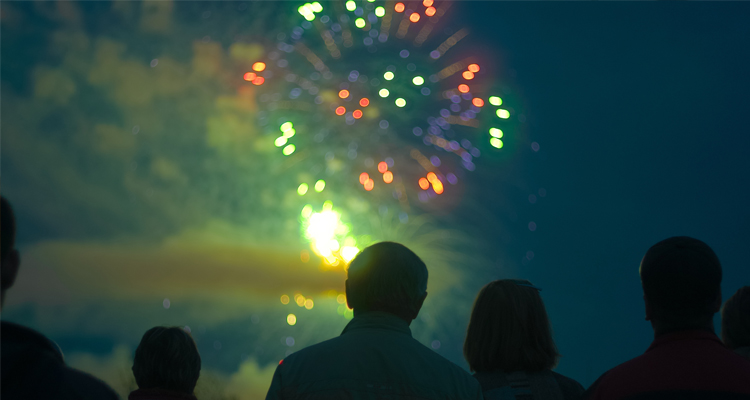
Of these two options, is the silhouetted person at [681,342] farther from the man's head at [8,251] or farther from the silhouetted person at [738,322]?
the man's head at [8,251]

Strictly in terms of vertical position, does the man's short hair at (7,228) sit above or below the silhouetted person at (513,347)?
above

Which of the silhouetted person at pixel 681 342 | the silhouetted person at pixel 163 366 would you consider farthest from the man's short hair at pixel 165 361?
the silhouetted person at pixel 681 342

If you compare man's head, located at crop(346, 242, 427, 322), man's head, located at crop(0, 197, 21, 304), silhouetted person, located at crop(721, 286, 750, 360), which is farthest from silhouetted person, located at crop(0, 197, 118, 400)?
silhouetted person, located at crop(721, 286, 750, 360)

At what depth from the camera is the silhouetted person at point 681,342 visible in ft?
9.51

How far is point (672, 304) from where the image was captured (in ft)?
10.5

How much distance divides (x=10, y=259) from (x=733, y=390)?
310 centimetres

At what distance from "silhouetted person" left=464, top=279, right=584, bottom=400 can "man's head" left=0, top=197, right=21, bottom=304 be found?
2.58 m

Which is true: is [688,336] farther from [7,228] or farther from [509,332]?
[7,228]

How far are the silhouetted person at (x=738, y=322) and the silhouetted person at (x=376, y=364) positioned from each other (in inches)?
87.3

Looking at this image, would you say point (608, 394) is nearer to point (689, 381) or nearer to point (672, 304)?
point (689, 381)

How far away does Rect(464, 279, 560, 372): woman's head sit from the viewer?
12.3 feet

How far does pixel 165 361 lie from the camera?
418 cm

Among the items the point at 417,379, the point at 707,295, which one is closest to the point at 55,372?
the point at 417,379

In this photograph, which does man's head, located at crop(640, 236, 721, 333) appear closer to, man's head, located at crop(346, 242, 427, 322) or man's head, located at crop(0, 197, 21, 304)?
man's head, located at crop(346, 242, 427, 322)
